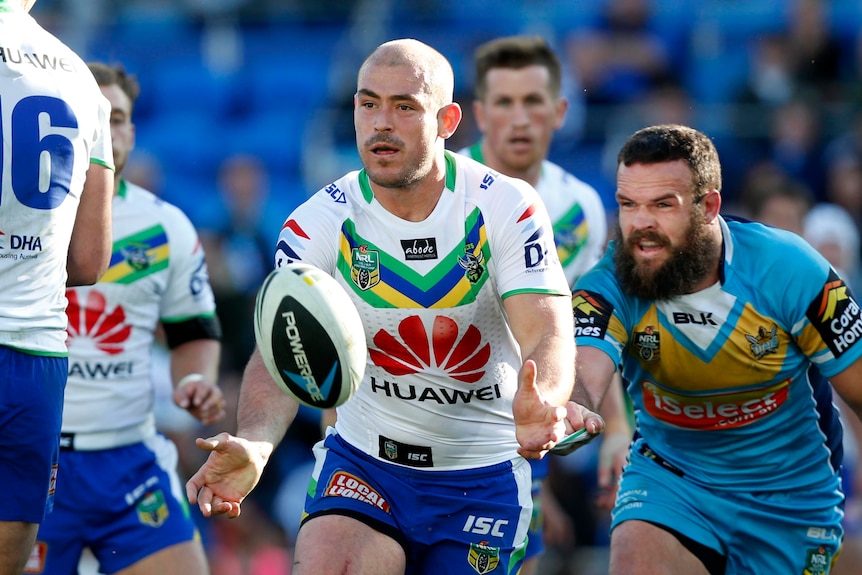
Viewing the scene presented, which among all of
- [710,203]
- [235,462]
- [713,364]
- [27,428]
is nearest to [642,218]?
[710,203]

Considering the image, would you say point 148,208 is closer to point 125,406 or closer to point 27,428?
point 125,406

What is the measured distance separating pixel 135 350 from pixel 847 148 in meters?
8.16

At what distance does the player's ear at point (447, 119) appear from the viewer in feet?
18.0

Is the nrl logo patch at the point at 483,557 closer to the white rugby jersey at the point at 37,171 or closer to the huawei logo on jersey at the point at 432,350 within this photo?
the huawei logo on jersey at the point at 432,350

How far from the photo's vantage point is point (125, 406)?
681 cm

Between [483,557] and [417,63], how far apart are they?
209 cm

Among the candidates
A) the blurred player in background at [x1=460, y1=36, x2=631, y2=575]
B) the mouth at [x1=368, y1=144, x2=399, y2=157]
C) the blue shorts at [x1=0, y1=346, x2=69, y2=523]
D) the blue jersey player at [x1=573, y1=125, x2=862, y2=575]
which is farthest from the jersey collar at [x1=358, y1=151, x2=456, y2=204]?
the blurred player in background at [x1=460, y1=36, x2=631, y2=575]

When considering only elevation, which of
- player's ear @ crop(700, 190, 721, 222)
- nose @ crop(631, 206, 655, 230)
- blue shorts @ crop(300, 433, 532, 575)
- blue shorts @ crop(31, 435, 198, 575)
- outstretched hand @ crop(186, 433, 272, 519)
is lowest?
blue shorts @ crop(31, 435, 198, 575)

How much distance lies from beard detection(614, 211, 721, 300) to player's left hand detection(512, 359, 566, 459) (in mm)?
1308

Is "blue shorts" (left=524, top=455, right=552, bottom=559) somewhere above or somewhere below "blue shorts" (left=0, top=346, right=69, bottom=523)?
below

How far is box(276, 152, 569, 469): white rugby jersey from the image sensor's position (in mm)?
5398

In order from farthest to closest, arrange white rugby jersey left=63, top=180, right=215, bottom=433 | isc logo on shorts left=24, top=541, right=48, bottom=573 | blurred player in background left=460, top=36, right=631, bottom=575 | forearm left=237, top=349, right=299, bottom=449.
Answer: blurred player in background left=460, top=36, right=631, bottom=575 → white rugby jersey left=63, top=180, right=215, bottom=433 → isc logo on shorts left=24, top=541, right=48, bottom=573 → forearm left=237, top=349, right=299, bottom=449

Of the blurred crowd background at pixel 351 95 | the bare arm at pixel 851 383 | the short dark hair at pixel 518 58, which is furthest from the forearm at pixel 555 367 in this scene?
the blurred crowd background at pixel 351 95

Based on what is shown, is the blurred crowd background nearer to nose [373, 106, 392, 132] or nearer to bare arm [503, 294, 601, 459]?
bare arm [503, 294, 601, 459]
